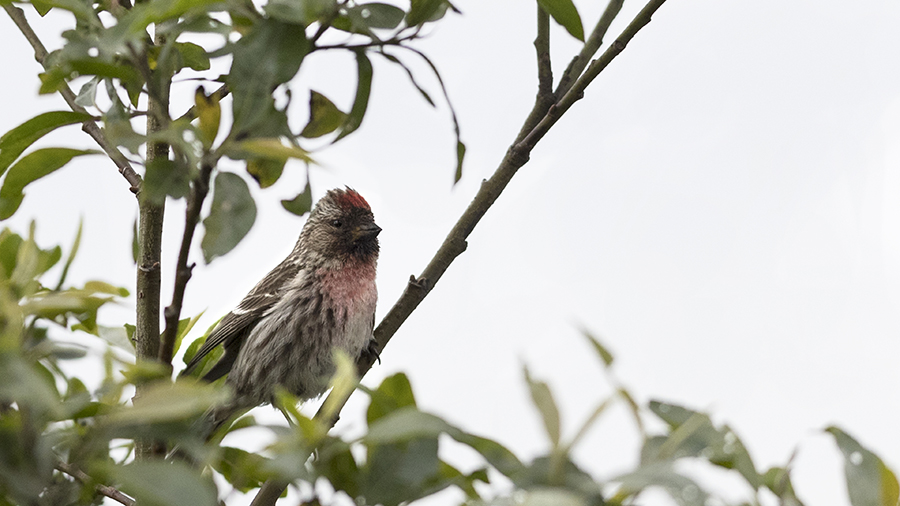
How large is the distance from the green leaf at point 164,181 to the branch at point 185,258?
0.01m

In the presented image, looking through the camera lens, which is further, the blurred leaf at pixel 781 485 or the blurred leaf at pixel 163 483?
the blurred leaf at pixel 781 485

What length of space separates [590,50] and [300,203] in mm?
652

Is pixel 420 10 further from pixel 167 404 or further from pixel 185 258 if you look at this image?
pixel 167 404

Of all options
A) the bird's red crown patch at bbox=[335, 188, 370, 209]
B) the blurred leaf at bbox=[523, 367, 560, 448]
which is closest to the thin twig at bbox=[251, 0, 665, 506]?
the blurred leaf at bbox=[523, 367, 560, 448]

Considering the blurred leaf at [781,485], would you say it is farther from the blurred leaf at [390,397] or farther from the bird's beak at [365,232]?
the bird's beak at [365,232]

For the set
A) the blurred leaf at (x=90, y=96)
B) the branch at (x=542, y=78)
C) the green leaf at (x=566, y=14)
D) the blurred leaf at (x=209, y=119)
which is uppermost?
the branch at (x=542, y=78)

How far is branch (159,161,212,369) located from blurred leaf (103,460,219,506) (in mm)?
272

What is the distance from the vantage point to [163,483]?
48cm

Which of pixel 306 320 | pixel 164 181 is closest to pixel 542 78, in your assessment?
pixel 164 181

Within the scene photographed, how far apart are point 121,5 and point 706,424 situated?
850 mm

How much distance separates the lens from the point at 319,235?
2613 mm

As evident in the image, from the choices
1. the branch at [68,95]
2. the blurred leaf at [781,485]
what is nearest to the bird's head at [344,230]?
the branch at [68,95]

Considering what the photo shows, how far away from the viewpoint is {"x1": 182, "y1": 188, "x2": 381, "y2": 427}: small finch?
2316 millimetres

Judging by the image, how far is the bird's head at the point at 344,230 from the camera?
253cm
